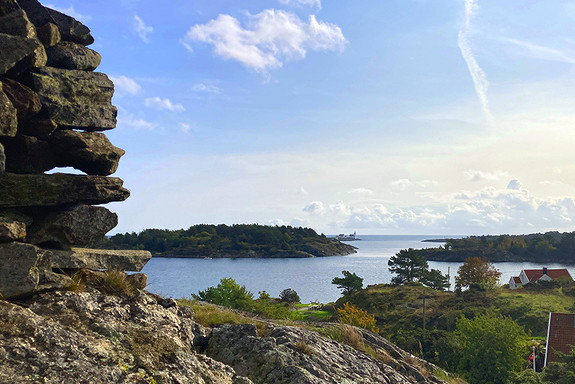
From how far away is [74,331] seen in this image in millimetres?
7059

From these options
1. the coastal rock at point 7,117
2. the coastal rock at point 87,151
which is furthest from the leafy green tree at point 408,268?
the coastal rock at point 7,117

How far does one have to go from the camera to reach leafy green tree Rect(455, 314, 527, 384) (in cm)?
3591

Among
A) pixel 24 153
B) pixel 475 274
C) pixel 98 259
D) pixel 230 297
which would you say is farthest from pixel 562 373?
pixel 475 274

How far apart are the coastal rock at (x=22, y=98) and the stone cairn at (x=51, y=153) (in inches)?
0.8

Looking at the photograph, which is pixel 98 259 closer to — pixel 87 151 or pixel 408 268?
pixel 87 151

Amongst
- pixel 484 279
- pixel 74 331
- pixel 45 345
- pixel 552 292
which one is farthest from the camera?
pixel 484 279

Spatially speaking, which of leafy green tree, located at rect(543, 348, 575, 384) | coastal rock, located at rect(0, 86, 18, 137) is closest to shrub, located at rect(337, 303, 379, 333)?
leafy green tree, located at rect(543, 348, 575, 384)

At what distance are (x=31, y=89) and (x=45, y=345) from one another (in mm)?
5406

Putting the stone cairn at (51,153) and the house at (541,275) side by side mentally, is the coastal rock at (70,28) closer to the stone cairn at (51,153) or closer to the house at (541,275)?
the stone cairn at (51,153)

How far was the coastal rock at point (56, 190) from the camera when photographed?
328 inches

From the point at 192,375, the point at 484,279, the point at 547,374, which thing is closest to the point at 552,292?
the point at 484,279

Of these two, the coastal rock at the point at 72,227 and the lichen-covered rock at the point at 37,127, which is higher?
the lichen-covered rock at the point at 37,127

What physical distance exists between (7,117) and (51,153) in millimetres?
1502

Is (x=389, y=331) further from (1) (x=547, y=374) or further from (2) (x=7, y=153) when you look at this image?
(2) (x=7, y=153)
